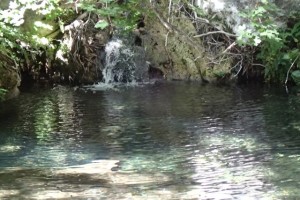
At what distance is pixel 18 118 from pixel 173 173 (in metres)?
4.81

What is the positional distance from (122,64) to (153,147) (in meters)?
8.55

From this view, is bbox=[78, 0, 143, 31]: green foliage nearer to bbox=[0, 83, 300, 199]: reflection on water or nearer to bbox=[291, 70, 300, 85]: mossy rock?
bbox=[0, 83, 300, 199]: reflection on water

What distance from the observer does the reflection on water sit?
5469 mm

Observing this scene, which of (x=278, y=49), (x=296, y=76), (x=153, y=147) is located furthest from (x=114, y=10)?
(x=296, y=76)

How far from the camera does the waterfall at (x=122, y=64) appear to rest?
51.3ft

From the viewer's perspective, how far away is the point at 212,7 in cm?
1412

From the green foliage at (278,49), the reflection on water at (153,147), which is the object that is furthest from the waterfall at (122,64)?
the green foliage at (278,49)

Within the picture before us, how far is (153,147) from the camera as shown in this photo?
7.34 meters

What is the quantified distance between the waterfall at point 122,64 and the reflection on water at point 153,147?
3.31 metres

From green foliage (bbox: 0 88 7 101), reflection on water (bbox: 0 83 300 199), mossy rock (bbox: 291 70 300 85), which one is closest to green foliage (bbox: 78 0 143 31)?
reflection on water (bbox: 0 83 300 199)

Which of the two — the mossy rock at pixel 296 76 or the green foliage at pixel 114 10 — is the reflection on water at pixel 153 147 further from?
the green foliage at pixel 114 10

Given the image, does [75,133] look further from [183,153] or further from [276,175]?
[276,175]

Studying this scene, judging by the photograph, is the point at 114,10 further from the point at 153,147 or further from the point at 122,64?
the point at 122,64

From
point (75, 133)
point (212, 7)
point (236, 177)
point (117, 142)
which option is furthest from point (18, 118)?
point (212, 7)
